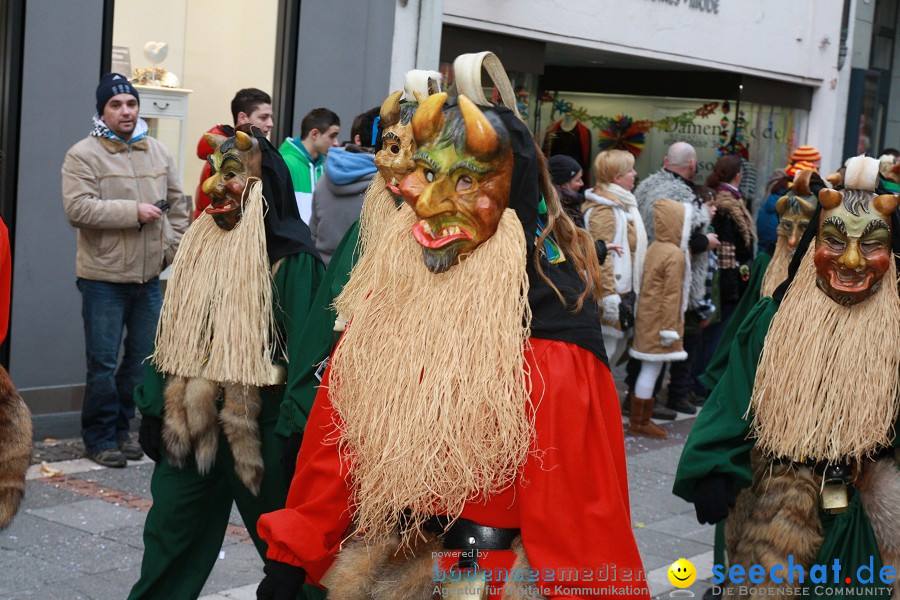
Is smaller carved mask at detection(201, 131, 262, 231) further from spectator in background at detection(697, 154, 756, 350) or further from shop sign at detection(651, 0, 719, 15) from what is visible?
shop sign at detection(651, 0, 719, 15)

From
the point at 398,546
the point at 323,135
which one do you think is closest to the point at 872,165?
the point at 398,546

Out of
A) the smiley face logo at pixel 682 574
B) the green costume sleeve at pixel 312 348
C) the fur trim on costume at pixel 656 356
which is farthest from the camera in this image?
the fur trim on costume at pixel 656 356

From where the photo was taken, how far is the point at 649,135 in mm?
14672

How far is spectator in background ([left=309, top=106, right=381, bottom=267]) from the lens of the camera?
6551mm

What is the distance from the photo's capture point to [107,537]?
5789 mm

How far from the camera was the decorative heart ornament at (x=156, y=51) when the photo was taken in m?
8.61

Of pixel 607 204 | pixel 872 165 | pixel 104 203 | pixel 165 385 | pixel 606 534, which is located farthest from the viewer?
pixel 607 204

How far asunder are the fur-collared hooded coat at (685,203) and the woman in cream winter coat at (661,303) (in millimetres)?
106

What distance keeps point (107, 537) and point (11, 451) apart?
65.6 inches

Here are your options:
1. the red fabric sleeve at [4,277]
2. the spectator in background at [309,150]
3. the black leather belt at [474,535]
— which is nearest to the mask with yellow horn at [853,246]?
the black leather belt at [474,535]

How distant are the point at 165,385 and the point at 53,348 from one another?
3681mm

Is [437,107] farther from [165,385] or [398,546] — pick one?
[165,385]

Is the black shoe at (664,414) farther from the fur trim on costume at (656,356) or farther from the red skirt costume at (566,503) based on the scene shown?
the red skirt costume at (566,503)

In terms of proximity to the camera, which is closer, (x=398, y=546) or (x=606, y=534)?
(x=606, y=534)
